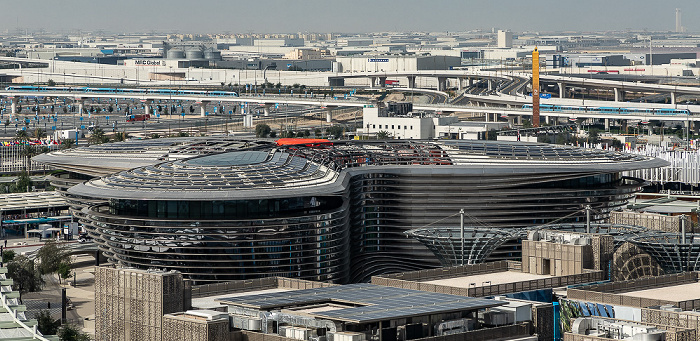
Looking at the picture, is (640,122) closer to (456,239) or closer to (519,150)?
(519,150)

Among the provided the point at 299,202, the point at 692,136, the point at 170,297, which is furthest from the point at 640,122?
the point at 170,297

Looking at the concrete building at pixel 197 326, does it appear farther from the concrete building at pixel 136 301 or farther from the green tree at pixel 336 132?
the green tree at pixel 336 132

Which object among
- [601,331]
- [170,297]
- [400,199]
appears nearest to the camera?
[601,331]

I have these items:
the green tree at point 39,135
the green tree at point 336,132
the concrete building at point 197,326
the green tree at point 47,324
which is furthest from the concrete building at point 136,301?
the green tree at point 39,135

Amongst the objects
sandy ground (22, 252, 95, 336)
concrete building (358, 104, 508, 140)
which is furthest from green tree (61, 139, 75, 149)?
sandy ground (22, 252, 95, 336)

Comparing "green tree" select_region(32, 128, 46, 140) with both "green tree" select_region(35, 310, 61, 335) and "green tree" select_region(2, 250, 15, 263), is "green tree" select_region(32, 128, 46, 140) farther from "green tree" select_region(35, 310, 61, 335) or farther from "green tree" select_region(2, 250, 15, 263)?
"green tree" select_region(35, 310, 61, 335)

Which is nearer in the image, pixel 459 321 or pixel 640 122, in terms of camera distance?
pixel 459 321

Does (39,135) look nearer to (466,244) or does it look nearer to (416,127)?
(416,127)
